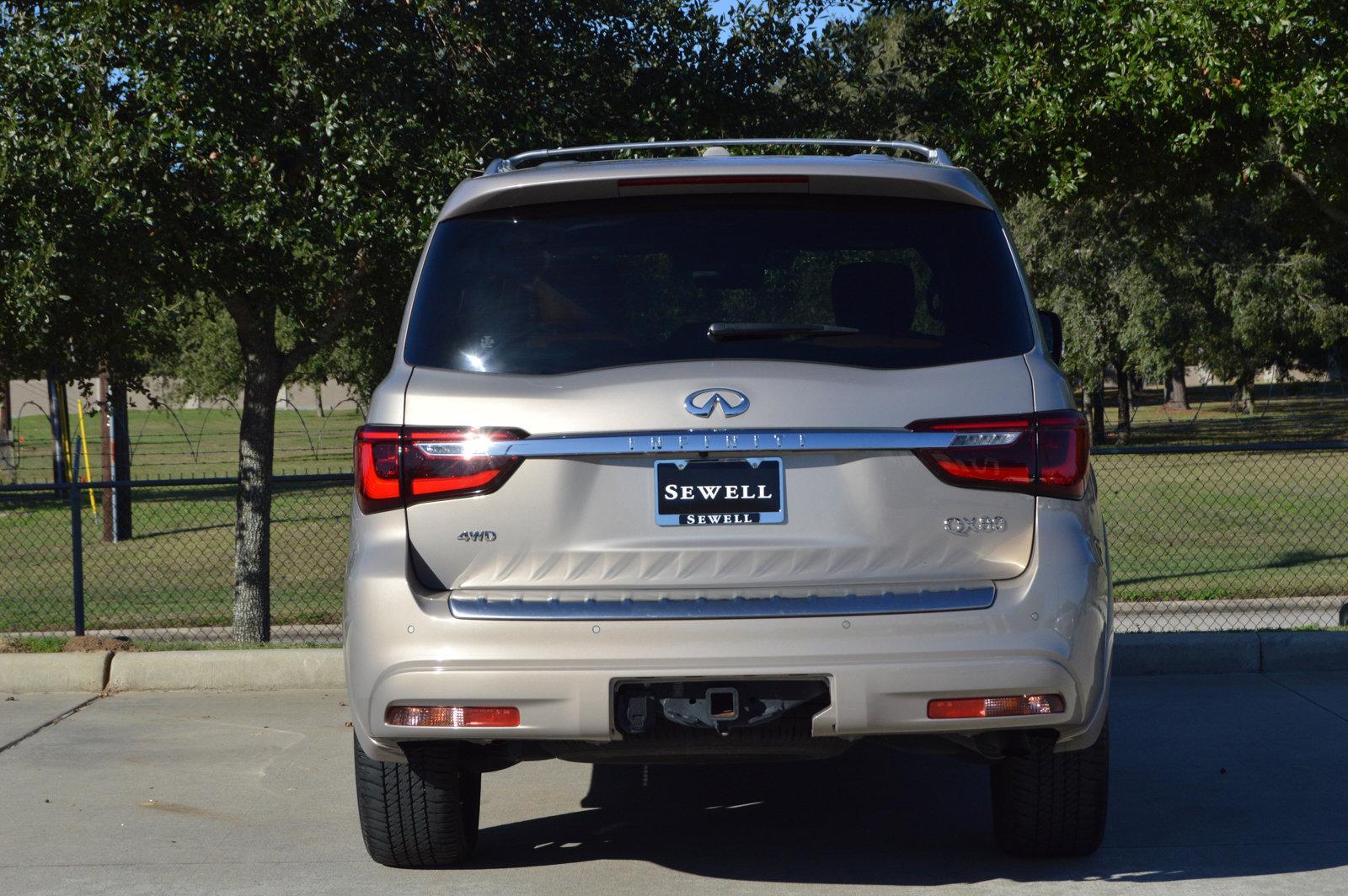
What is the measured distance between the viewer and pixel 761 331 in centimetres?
399

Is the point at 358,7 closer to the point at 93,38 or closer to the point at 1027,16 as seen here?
the point at 93,38

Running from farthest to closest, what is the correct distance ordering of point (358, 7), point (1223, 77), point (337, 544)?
point (337, 544) → point (1223, 77) → point (358, 7)

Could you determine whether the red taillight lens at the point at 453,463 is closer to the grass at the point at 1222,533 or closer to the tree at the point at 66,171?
the tree at the point at 66,171

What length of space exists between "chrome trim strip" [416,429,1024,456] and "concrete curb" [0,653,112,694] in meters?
4.97

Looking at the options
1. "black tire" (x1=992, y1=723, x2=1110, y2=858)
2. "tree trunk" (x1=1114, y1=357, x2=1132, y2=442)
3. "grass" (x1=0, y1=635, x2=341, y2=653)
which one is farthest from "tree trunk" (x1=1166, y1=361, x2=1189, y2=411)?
"black tire" (x1=992, y1=723, x2=1110, y2=858)

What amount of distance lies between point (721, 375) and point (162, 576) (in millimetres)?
13084

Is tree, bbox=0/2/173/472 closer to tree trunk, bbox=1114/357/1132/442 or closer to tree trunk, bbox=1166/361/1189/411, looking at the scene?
tree trunk, bbox=1114/357/1132/442

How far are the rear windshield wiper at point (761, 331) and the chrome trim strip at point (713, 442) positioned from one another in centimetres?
29

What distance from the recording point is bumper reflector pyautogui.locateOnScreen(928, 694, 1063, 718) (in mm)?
3838

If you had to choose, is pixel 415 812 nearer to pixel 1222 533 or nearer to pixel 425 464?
pixel 425 464

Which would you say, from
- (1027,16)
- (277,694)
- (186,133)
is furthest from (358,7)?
(1027,16)

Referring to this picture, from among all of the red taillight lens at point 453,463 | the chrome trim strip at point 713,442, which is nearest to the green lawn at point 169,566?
the red taillight lens at point 453,463

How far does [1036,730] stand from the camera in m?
4.02

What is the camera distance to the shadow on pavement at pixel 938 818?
477 cm
